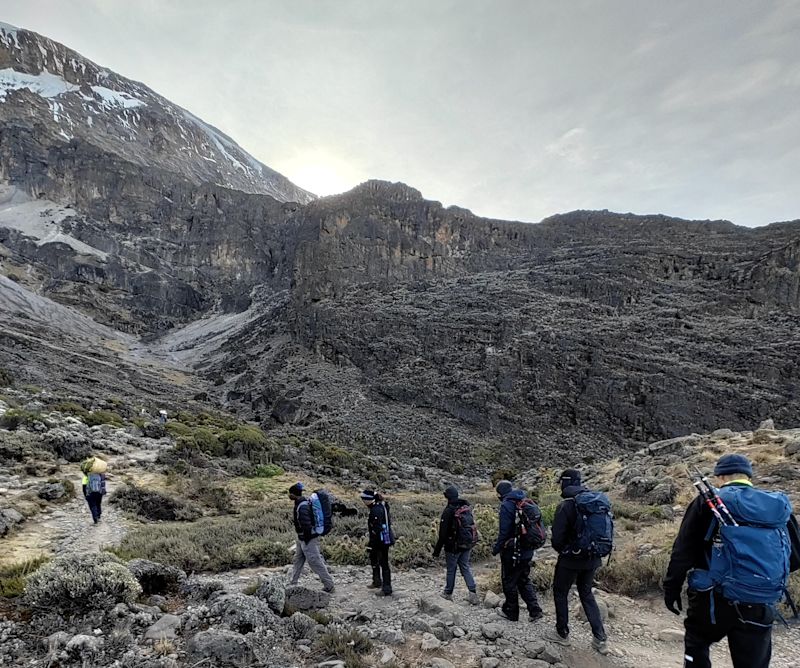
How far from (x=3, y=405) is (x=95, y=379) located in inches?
893

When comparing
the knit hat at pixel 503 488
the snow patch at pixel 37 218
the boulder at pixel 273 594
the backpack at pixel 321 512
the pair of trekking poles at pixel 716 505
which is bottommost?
the boulder at pixel 273 594

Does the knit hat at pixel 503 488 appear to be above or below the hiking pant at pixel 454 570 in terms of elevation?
above

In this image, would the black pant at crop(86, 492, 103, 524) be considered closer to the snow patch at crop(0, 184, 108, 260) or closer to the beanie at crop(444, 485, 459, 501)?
the beanie at crop(444, 485, 459, 501)

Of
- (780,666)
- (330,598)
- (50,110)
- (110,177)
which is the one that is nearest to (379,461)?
(330,598)

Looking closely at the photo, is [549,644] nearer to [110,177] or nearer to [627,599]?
[627,599]

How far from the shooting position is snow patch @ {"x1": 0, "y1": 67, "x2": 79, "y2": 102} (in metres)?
128

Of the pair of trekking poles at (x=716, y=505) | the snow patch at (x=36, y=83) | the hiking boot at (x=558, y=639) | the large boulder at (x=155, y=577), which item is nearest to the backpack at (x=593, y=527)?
the hiking boot at (x=558, y=639)

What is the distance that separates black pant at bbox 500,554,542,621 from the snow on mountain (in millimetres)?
142511

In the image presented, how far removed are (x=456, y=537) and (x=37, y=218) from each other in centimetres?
12124

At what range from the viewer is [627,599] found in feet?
19.6

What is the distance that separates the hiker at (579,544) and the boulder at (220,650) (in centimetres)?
302

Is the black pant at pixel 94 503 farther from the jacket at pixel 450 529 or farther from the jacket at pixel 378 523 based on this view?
the jacket at pixel 450 529

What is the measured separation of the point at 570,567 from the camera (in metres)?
4.64

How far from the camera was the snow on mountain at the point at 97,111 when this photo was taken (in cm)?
12556
